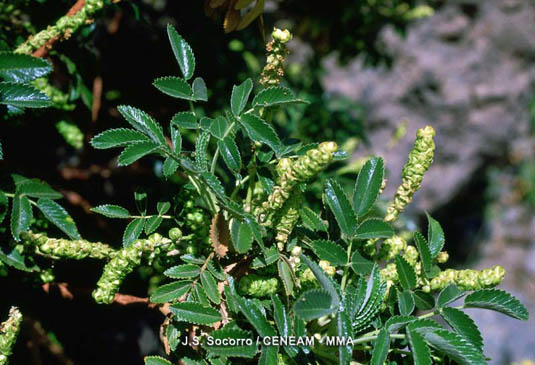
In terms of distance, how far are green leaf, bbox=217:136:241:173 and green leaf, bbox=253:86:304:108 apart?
2.8 inches

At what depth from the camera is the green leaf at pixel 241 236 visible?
2.41 ft

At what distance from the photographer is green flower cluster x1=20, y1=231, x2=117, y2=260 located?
0.82 metres

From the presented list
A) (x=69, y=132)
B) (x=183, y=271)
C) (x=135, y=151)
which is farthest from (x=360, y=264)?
(x=69, y=132)

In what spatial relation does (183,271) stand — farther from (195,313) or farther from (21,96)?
(21,96)

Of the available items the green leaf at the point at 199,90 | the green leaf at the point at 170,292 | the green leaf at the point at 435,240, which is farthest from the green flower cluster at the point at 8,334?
the green leaf at the point at 435,240

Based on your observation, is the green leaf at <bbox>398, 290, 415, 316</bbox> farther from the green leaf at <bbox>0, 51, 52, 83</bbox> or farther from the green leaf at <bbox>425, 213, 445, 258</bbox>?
the green leaf at <bbox>0, 51, 52, 83</bbox>

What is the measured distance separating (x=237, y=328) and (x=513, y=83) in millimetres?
3023

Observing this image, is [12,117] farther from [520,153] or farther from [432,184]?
[520,153]

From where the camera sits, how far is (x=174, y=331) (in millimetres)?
799

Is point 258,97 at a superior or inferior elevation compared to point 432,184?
superior

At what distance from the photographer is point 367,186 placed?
833mm

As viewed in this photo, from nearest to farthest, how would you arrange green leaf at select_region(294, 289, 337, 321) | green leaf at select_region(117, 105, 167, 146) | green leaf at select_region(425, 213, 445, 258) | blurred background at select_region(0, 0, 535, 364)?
green leaf at select_region(294, 289, 337, 321)
green leaf at select_region(117, 105, 167, 146)
green leaf at select_region(425, 213, 445, 258)
blurred background at select_region(0, 0, 535, 364)

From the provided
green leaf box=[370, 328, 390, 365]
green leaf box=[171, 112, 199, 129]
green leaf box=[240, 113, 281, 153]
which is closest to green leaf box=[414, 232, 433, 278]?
green leaf box=[370, 328, 390, 365]

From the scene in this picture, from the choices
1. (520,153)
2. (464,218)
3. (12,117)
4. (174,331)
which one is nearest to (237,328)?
(174,331)
